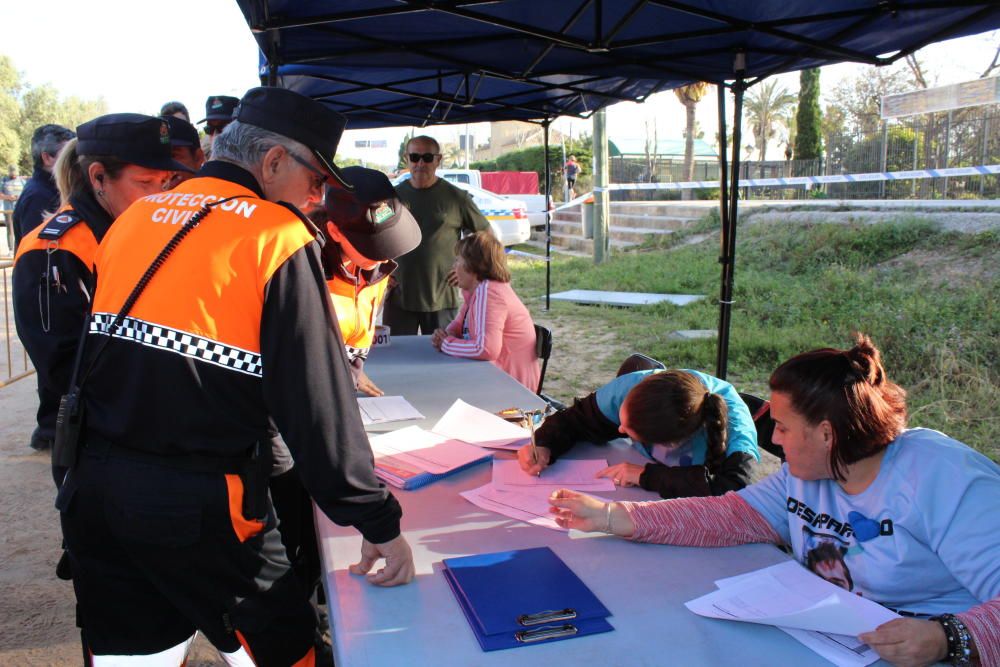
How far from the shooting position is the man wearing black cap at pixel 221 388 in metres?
1.29

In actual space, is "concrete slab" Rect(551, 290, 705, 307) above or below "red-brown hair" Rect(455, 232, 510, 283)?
below

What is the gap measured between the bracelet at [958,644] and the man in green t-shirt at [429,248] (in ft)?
12.3

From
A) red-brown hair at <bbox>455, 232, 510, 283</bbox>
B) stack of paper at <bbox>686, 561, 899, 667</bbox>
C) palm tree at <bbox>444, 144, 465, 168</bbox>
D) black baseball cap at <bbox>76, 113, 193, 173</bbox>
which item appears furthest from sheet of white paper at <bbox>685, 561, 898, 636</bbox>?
palm tree at <bbox>444, 144, 465, 168</bbox>

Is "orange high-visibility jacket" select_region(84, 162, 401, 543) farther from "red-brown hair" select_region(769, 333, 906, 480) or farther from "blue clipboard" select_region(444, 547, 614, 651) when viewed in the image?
"red-brown hair" select_region(769, 333, 906, 480)

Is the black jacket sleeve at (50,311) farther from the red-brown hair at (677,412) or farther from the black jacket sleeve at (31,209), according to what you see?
the black jacket sleeve at (31,209)

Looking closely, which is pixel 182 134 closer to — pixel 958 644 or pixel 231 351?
pixel 231 351

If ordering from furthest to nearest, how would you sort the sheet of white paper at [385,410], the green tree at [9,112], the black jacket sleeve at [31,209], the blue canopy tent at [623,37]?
1. the green tree at [9,112]
2. the black jacket sleeve at [31,209]
3. the blue canopy tent at [623,37]
4. the sheet of white paper at [385,410]

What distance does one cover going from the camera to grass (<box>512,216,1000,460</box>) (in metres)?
5.25

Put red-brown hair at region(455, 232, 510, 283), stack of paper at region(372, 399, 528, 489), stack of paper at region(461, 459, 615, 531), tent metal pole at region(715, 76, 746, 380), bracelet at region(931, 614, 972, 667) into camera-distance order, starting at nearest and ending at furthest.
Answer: bracelet at region(931, 614, 972, 667) < stack of paper at region(461, 459, 615, 531) < stack of paper at region(372, 399, 528, 489) < red-brown hair at region(455, 232, 510, 283) < tent metal pole at region(715, 76, 746, 380)

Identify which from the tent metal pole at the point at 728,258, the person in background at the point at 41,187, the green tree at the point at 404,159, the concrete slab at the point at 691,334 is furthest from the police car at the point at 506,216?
the person in background at the point at 41,187

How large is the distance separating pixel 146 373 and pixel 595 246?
37.1 feet

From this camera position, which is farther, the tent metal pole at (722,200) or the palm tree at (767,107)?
the palm tree at (767,107)

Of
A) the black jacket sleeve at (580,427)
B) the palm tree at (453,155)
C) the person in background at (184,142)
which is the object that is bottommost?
the black jacket sleeve at (580,427)

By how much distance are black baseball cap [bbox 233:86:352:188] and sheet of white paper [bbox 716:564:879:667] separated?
119 cm
